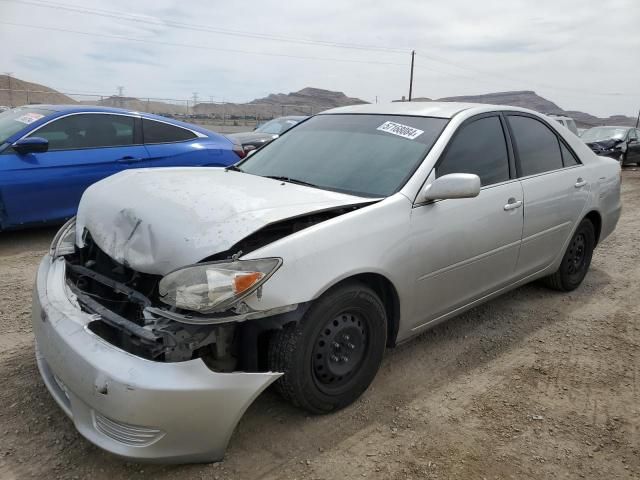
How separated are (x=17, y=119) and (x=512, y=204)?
5.18 m

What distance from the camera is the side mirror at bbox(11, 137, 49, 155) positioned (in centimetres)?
505

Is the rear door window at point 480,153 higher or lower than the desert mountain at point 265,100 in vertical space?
lower

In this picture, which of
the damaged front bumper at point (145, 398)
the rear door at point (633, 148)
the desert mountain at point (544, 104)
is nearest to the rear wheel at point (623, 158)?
the rear door at point (633, 148)

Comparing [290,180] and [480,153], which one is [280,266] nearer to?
[290,180]

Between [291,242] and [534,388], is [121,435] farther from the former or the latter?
[534,388]

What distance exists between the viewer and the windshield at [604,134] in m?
16.0

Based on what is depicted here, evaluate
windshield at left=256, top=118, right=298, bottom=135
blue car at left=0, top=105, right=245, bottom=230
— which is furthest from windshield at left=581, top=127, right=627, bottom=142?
blue car at left=0, top=105, right=245, bottom=230

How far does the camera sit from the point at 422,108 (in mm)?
3561

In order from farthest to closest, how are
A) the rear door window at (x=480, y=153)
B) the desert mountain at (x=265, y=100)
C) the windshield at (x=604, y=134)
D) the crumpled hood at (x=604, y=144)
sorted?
the desert mountain at (x=265, y=100), the windshield at (x=604, y=134), the crumpled hood at (x=604, y=144), the rear door window at (x=480, y=153)

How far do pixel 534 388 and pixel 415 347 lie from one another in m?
0.78

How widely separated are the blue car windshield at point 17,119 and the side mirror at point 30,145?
0.80 ft

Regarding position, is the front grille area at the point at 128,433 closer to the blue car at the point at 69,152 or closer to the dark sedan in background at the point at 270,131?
the blue car at the point at 69,152

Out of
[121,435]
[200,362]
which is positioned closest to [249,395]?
[200,362]

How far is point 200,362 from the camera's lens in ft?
6.70
